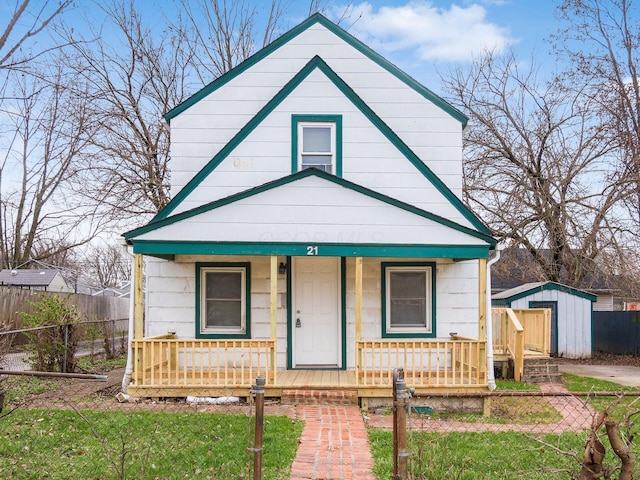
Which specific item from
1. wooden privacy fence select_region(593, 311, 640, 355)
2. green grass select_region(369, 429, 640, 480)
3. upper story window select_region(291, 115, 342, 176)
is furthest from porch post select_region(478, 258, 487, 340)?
wooden privacy fence select_region(593, 311, 640, 355)

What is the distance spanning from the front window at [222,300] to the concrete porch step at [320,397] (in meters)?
2.23

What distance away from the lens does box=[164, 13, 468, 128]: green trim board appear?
39.5ft

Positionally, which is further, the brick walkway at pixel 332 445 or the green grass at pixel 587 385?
the green grass at pixel 587 385

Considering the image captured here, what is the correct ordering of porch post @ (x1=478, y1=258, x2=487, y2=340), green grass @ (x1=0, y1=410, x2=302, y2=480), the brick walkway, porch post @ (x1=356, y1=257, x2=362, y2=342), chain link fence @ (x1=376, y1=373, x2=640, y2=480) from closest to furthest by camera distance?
chain link fence @ (x1=376, y1=373, x2=640, y2=480), green grass @ (x1=0, y1=410, x2=302, y2=480), the brick walkway, porch post @ (x1=356, y1=257, x2=362, y2=342), porch post @ (x1=478, y1=258, x2=487, y2=340)

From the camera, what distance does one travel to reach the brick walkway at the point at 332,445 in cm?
598

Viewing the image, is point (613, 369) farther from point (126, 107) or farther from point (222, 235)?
point (126, 107)

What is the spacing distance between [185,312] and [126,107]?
1210cm

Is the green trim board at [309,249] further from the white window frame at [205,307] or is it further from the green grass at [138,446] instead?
the green grass at [138,446]

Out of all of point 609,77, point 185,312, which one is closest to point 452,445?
point 185,312

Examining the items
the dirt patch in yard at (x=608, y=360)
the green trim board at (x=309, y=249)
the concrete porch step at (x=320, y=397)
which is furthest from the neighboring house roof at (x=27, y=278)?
the dirt patch in yard at (x=608, y=360)

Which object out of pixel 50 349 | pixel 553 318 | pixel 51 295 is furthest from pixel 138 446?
pixel 51 295

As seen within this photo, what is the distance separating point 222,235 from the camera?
983cm

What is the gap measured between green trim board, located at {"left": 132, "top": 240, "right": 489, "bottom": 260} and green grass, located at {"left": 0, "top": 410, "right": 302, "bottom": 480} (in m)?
2.71

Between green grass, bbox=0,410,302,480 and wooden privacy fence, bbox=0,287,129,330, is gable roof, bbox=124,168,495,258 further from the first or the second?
wooden privacy fence, bbox=0,287,129,330
